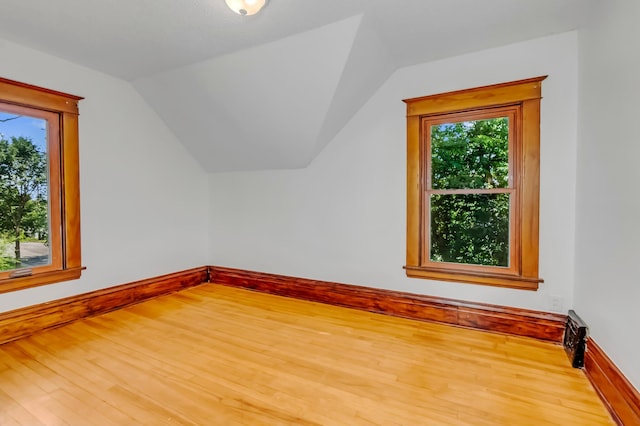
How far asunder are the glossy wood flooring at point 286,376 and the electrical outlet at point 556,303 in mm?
289

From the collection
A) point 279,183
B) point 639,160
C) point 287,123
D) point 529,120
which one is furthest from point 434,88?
point 279,183

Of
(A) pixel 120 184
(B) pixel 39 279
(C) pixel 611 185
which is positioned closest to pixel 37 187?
(A) pixel 120 184

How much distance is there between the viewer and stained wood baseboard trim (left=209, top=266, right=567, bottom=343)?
2.44 meters

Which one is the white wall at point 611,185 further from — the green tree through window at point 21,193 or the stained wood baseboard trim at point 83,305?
the green tree through window at point 21,193

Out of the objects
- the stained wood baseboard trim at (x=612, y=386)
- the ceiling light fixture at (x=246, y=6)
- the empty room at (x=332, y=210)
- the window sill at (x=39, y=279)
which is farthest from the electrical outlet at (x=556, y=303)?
the window sill at (x=39, y=279)

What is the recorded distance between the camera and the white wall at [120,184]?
273 cm

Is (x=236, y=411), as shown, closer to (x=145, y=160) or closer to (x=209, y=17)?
(x=209, y=17)

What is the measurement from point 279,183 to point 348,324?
176 centimetres

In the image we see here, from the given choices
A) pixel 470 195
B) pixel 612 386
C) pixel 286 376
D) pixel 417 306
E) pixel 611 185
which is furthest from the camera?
pixel 417 306

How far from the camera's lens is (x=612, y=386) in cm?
165

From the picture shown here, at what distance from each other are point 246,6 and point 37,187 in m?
2.34

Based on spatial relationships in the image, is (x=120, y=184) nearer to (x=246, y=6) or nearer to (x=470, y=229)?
(x=246, y=6)

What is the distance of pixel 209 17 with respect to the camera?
216cm

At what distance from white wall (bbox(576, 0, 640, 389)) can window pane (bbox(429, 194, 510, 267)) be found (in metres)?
0.50
